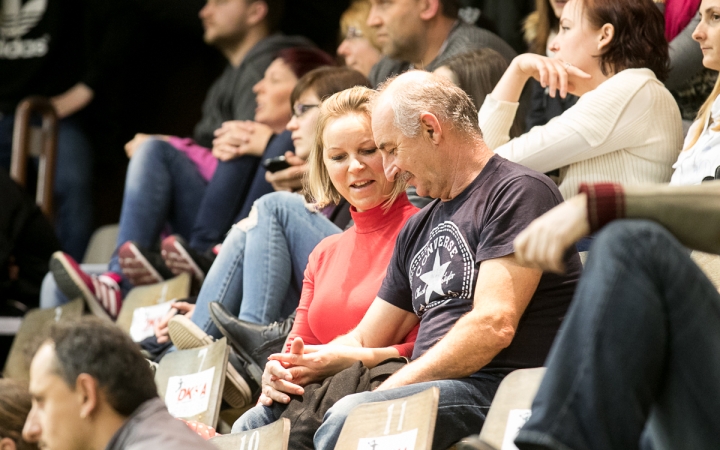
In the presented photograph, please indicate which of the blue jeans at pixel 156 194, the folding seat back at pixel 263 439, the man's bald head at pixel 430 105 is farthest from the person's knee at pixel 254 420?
the blue jeans at pixel 156 194

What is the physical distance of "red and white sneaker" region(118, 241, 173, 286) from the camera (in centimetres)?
386

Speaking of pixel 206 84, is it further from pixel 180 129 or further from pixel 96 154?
pixel 96 154

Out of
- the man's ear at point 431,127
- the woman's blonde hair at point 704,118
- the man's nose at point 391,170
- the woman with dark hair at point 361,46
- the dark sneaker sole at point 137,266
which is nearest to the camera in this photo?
the man's ear at point 431,127

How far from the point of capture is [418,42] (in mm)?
3518

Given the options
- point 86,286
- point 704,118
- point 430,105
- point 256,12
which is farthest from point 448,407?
point 256,12

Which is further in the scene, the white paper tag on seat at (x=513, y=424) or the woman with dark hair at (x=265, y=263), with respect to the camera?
the woman with dark hair at (x=265, y=263)

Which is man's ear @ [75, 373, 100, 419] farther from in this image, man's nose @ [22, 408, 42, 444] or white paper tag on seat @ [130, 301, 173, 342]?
white paper tag on seat @ [130, 301, 173, 342]

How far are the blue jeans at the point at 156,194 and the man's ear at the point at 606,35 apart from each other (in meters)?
2.11

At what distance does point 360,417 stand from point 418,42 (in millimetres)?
1951

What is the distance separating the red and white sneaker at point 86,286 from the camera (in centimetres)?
377

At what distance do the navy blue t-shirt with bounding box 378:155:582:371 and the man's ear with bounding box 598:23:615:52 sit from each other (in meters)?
0.68

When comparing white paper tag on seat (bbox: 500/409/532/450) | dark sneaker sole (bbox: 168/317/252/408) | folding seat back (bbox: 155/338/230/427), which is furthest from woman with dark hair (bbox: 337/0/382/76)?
white paper tag on seat (bbox: 500/409/532/450)

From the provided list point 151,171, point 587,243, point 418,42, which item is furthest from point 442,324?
point 151,171

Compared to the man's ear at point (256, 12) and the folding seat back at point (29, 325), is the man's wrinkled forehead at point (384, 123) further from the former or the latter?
the man's ear at point (256, 12)
